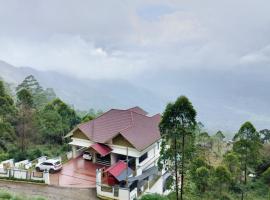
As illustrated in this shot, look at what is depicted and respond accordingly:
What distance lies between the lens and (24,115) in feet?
108

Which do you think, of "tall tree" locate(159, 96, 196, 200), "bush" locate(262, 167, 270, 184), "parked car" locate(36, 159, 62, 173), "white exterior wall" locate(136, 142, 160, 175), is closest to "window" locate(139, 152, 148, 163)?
"white exterior wall" locate(136, 142, 160, 175)

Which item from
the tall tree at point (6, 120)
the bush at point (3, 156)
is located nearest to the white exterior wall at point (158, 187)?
the bush at point (3, 156)

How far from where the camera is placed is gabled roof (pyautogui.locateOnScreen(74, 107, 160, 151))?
28.4 meters

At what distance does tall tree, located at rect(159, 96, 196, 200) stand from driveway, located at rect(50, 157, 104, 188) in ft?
25.3

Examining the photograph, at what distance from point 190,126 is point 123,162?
878 centimetres

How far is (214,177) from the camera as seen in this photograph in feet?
91.4

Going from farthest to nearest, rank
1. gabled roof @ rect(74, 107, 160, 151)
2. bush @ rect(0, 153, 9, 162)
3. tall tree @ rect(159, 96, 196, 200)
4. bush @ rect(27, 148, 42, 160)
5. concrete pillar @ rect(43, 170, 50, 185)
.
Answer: bush @ rect(27, 148, 42, 160)
bush @ rect(0, 153, 9, 162)
gabled roof @ rect(74, 107, 160, 151)
concrete pillar @ rect(43, 170, 50, 185)
tall tree @ rect(159, 96, 196, 200)

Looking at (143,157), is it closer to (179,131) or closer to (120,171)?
(120,171)

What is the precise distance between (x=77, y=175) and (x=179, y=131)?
10.7 metres

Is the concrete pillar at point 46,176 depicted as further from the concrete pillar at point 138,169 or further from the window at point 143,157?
the window at point 143,157

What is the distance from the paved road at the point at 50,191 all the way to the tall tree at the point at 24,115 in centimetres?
751

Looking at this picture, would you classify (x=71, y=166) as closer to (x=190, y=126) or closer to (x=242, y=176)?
(x=190, y=126)

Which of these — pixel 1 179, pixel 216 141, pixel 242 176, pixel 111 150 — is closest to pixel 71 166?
pixel 111 150

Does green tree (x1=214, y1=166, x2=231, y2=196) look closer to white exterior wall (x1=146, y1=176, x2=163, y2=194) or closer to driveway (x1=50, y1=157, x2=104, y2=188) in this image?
white exterior wall (x1=146, y1=176, x2=163, y2=194)
